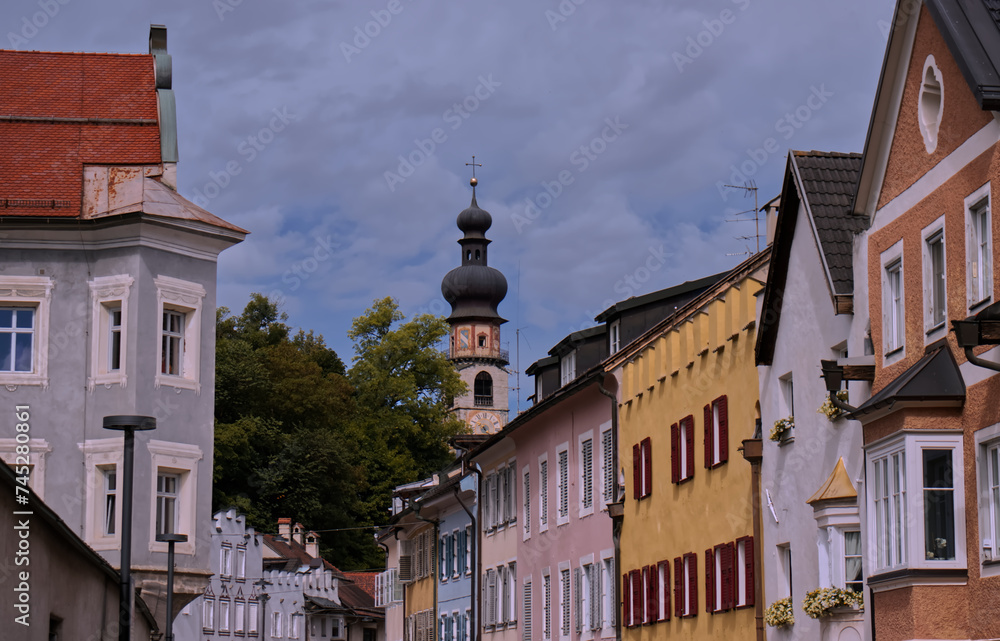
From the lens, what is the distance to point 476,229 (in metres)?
Answer: 172

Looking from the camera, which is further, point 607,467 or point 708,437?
point 607,467

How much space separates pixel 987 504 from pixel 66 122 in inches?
904

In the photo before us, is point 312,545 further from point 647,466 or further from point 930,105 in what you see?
point 930,105

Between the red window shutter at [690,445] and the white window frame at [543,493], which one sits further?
the white window frame at [543,493]

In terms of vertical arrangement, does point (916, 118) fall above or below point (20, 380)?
above

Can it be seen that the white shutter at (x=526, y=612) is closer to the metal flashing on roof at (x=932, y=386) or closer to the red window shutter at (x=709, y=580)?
the red window shutter at (x=709, y=580)

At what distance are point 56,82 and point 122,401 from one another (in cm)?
801

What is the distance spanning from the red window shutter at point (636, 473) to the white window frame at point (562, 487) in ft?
18.0

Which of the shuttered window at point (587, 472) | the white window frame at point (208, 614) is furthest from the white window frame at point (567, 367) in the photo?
the white window frame at point (208, 614)

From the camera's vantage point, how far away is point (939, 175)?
19141 millimetres

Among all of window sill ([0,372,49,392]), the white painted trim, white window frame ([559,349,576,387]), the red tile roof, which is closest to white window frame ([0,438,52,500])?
window sill ([0,372,49,392])

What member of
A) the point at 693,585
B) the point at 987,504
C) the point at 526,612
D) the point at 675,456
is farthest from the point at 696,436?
the point at 526,612

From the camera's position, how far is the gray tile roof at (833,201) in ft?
77.3

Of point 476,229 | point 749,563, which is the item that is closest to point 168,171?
point 749,563
